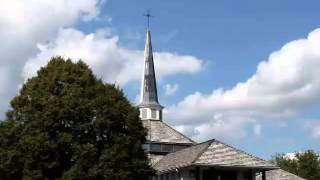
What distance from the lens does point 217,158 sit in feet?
172

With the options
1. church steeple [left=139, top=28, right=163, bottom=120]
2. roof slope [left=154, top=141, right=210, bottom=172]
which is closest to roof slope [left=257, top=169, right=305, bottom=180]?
roof slope [left=154, top=141, right=210, bottom=172]

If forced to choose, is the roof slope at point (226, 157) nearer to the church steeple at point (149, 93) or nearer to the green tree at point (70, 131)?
the green tree at point (70, 131)

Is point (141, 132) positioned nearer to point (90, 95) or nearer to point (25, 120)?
point (90, 95)

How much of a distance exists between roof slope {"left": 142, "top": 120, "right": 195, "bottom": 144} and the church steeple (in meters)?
1.87

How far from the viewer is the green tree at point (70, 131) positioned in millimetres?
42156

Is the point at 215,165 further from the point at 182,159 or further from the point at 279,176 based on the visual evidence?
the point at 279,176

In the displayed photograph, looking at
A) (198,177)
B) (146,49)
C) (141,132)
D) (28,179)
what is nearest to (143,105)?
(146,49)

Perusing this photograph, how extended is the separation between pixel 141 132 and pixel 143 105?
29405mm

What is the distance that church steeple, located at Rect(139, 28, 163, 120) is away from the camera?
7525 centimetres

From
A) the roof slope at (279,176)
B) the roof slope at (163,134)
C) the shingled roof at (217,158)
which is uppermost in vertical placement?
the roof slope at (163,134)

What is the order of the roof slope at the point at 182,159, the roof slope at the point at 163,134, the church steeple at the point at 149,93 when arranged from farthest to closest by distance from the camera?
the church steeple at the point at 149,93, the roof slope at the point at 163,134, the roof slope at the point at 182,159

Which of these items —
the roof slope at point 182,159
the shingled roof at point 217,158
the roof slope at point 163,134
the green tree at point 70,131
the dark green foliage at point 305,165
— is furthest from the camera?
the dark green foliage at point 305,165

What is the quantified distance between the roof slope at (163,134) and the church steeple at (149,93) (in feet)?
6.14

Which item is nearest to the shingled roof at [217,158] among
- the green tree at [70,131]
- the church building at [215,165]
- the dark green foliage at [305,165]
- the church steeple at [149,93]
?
the church building at [215,165]
